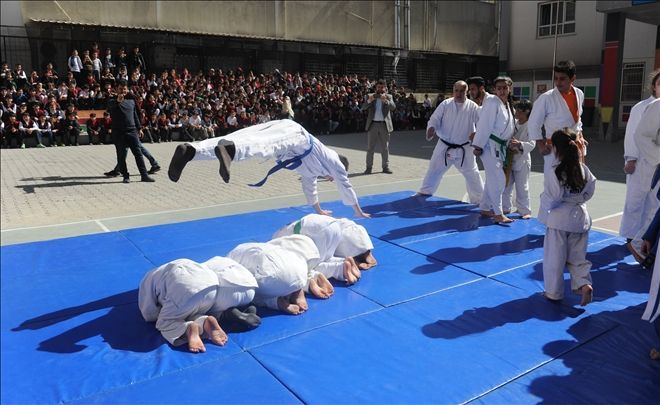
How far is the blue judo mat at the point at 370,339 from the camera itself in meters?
2.52

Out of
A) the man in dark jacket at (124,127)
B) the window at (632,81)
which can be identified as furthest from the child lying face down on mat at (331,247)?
the window at (632,81)

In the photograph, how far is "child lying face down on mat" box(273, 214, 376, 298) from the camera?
3.77 metres

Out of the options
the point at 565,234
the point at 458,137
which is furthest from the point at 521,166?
the point at 565,234

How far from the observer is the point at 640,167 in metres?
4.57

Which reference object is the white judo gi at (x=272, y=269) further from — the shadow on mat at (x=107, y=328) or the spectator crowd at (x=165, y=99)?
the spectator crowd at (x=165, y=99)

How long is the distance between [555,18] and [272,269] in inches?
892

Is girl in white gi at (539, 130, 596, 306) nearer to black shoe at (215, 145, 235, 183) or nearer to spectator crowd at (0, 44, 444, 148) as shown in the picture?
black shoe at (215, 145, 235, 183)

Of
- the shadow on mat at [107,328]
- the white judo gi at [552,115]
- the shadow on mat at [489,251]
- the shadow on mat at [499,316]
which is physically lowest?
the shadow on mat at [499,316]

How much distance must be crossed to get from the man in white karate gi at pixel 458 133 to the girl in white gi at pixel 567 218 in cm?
297

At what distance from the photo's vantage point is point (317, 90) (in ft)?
63.6

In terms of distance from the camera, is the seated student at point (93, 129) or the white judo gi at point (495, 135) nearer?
the white judo gi at point (495, 135)

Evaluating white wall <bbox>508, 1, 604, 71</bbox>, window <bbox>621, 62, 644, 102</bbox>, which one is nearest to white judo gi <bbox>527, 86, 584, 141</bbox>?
window <bbox>621, 62, 644, 102</bbox>

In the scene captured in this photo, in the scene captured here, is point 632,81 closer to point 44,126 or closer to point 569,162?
point 569,162

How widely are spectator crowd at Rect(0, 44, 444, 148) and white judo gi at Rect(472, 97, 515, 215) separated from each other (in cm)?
788
